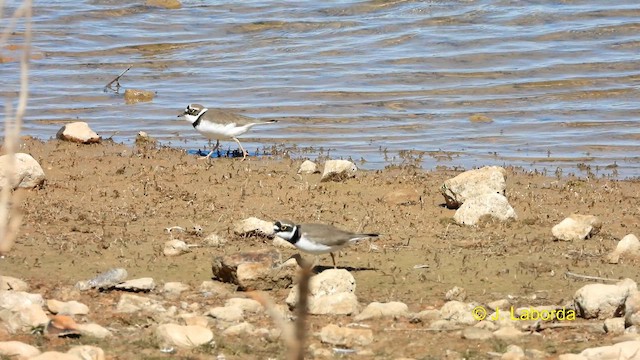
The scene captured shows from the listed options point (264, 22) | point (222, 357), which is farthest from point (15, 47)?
point (222, 357)

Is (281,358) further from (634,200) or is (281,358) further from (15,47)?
(15,47)

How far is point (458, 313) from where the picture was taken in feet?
24.4

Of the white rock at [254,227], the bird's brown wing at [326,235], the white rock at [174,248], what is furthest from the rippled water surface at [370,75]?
the bird's brown wing at [326,235]

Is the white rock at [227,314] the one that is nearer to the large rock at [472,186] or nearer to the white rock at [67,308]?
the white rock at [67,308]

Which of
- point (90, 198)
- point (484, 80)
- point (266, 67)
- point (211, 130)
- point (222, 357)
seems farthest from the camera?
point (266, 67)

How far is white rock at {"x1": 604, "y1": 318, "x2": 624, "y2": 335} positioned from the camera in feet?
23.0

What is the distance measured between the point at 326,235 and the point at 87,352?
2476 mm

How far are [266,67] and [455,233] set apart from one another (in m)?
10.4

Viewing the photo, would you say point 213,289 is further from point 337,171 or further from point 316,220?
point 337,171

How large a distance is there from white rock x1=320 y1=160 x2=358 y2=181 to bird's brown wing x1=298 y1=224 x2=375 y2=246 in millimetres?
3158

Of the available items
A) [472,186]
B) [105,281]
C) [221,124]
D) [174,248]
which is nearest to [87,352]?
[105,281]

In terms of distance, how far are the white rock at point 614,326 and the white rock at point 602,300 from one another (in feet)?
0.70

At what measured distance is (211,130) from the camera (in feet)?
44.9

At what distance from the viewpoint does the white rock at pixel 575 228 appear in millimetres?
9492
